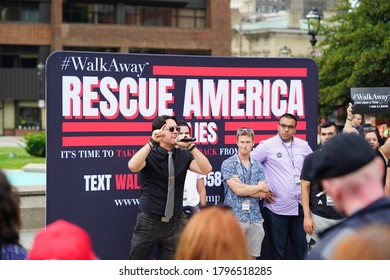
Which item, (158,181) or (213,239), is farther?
(158,181)

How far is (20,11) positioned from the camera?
2547 inches

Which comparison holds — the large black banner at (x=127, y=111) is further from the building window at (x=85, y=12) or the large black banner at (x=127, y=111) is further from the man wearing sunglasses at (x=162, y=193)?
the building window at (x=85, y=12)

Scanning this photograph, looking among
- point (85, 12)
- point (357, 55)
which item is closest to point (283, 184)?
point (357, 55)

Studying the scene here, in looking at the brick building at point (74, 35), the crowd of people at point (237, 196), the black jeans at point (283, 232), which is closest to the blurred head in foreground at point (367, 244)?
the crowd of people at point (237, 196)

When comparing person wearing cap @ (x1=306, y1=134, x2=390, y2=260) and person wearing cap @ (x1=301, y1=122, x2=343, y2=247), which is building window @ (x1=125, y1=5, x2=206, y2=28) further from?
person wearing cap @ (x1=306, y1=134, x2=390, y2=260)

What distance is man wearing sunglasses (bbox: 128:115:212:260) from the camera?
24.6ft

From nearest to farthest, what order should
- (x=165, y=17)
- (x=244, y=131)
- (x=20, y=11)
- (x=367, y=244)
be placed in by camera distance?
1. (x=367, y=244)
2. (x=244, y=131)
3. (x=20, y=11)
4. (x=165, y=17)

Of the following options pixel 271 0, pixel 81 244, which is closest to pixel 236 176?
pixel 81 244

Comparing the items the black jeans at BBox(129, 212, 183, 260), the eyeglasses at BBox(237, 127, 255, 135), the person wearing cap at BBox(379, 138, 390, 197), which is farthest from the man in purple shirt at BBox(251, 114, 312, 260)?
the black jeans at BBox(129, 212, 183, 260)

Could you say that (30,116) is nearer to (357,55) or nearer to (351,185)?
(357,55)

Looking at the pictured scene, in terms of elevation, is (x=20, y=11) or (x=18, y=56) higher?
(x=20, y=11)

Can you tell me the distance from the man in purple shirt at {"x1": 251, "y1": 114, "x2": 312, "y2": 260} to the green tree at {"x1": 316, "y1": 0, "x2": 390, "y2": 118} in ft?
38.0

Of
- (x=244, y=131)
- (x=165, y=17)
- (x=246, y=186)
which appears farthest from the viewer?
(x=165, y=17)

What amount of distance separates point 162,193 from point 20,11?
5989 cm
